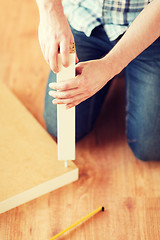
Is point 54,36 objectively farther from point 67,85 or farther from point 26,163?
point 26,163

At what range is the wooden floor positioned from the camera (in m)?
0.82

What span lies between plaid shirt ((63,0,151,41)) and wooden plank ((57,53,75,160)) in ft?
0.78

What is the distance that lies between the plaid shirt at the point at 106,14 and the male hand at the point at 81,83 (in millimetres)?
193

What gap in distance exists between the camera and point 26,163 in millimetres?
903

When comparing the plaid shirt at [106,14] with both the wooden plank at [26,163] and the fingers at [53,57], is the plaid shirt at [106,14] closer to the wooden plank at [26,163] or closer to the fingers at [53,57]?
the fingers at [53,57]

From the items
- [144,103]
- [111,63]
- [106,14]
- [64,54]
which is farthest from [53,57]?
[144,103]

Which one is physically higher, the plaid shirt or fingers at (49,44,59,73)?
the plaid shirt

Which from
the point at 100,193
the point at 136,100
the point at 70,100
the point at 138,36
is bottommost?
the point at 100,193

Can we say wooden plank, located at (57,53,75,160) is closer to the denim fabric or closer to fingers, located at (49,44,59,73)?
fingers, located at (49,44,59,73)

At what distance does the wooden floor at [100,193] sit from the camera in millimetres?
815

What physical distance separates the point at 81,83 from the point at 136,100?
33cm

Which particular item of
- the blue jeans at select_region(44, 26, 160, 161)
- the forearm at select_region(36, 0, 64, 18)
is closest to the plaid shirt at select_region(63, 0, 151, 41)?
the blue jeans at select_region(44, 26, 160, 161)

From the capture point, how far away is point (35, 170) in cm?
89

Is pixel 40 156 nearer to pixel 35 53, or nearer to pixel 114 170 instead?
pixel 114 170
